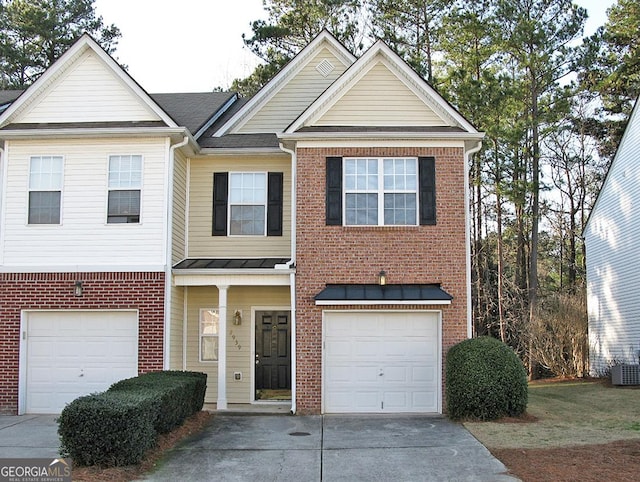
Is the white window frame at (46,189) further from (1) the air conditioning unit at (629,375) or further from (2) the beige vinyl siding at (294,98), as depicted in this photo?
(1) the air conditioning unit at (629,375)

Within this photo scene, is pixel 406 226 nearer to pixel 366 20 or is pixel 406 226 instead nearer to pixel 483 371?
pixel 483 371

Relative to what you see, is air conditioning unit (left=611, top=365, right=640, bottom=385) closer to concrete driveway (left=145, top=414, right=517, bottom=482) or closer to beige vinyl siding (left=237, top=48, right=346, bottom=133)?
concrete driveway (left=145, top=414, right=517, bottom=482)

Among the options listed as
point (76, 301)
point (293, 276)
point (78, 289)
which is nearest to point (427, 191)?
point (293, 276)

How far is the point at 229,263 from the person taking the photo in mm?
15750

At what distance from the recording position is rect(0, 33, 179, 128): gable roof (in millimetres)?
15086

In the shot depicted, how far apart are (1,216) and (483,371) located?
1046 centimetres

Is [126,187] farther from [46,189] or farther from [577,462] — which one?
[577,462]

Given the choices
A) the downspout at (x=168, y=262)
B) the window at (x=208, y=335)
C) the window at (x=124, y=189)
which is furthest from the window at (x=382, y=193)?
the window at (x=124, y=189)

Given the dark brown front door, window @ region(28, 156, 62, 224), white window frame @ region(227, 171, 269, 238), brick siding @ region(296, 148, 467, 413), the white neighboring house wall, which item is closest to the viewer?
brick siding @ region(296, 148, 467, 413)

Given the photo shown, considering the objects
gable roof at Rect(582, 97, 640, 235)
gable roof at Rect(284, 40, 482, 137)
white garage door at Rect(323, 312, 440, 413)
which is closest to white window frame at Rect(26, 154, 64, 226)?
gable roof at Rect(284, 40, 482, 137)

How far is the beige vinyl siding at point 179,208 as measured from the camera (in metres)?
15.4

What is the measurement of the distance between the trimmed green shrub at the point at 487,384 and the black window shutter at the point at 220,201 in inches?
249

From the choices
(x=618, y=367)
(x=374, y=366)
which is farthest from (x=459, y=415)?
(x=618, y=367)

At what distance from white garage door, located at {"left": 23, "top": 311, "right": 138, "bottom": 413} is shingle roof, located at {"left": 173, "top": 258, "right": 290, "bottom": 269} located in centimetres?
172
